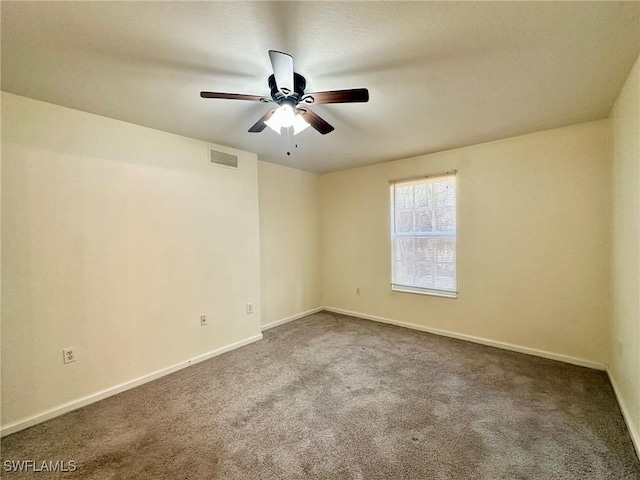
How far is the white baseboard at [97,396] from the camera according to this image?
1.92m

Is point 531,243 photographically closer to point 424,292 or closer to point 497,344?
point 497,344

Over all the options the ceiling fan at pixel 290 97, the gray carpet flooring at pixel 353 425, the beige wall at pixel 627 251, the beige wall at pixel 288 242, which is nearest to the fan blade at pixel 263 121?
the ceiling fan at pixel 290 97

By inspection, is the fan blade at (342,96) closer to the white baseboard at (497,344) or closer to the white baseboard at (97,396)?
the white baseboard at (97,396)

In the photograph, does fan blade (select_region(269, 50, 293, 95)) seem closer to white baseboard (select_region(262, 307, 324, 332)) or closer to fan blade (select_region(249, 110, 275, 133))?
fan blade (select_region(249, 110, 275, 133))

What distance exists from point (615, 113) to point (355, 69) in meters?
2.33

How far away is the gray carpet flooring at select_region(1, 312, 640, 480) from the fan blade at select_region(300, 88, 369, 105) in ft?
6.98

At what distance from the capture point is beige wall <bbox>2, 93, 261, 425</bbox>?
77.6 inches

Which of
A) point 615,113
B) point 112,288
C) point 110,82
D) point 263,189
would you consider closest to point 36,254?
point 112,288

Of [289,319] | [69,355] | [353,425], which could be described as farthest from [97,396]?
[289,319]

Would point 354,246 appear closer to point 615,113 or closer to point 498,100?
point 498,100

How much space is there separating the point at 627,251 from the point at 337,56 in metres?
2.45

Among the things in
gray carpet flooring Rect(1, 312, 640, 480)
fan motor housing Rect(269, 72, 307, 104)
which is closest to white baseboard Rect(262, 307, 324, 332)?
gray carpet flooring Rect(1, 312, 640, 480)

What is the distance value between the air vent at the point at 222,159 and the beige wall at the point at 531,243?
7.15 feet

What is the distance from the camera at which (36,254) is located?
204 centimetres
